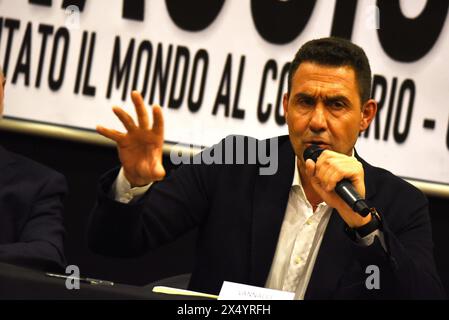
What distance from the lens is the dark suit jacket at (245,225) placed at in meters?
2.15

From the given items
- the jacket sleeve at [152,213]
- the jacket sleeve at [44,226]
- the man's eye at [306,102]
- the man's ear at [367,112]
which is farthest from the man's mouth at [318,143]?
the jacket sleeve at [44,226]

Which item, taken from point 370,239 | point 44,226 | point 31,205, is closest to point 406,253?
point 370,239

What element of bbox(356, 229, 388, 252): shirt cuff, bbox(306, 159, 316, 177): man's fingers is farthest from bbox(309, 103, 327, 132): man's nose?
bbox(356, 229, 388, 252): shirt cuff

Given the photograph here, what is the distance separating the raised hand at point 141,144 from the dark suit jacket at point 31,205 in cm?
62

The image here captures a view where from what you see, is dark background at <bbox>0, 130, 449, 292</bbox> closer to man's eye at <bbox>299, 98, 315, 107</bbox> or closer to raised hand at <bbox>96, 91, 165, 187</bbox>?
man's eye at <bbox>299, 98, 315, 107</bbox>

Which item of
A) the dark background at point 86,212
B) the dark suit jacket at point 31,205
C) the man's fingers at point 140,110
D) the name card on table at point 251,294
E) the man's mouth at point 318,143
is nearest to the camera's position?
the name card on table at point 251,294

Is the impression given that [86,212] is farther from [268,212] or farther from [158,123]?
[158,123]

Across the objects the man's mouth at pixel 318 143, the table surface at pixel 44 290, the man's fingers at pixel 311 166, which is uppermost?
the man's mouth at pixel 318 143

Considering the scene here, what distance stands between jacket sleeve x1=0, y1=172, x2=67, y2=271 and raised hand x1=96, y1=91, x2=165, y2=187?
1.58 feet

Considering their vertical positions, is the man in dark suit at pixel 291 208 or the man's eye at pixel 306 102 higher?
the man's eye at pixel 306 102

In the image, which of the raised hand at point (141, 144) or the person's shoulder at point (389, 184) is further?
the person's shoulder at point (389, 184)

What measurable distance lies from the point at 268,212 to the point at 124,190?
482mm

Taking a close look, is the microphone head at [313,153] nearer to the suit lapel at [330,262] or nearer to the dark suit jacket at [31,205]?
the suit lapel at [330,262]
